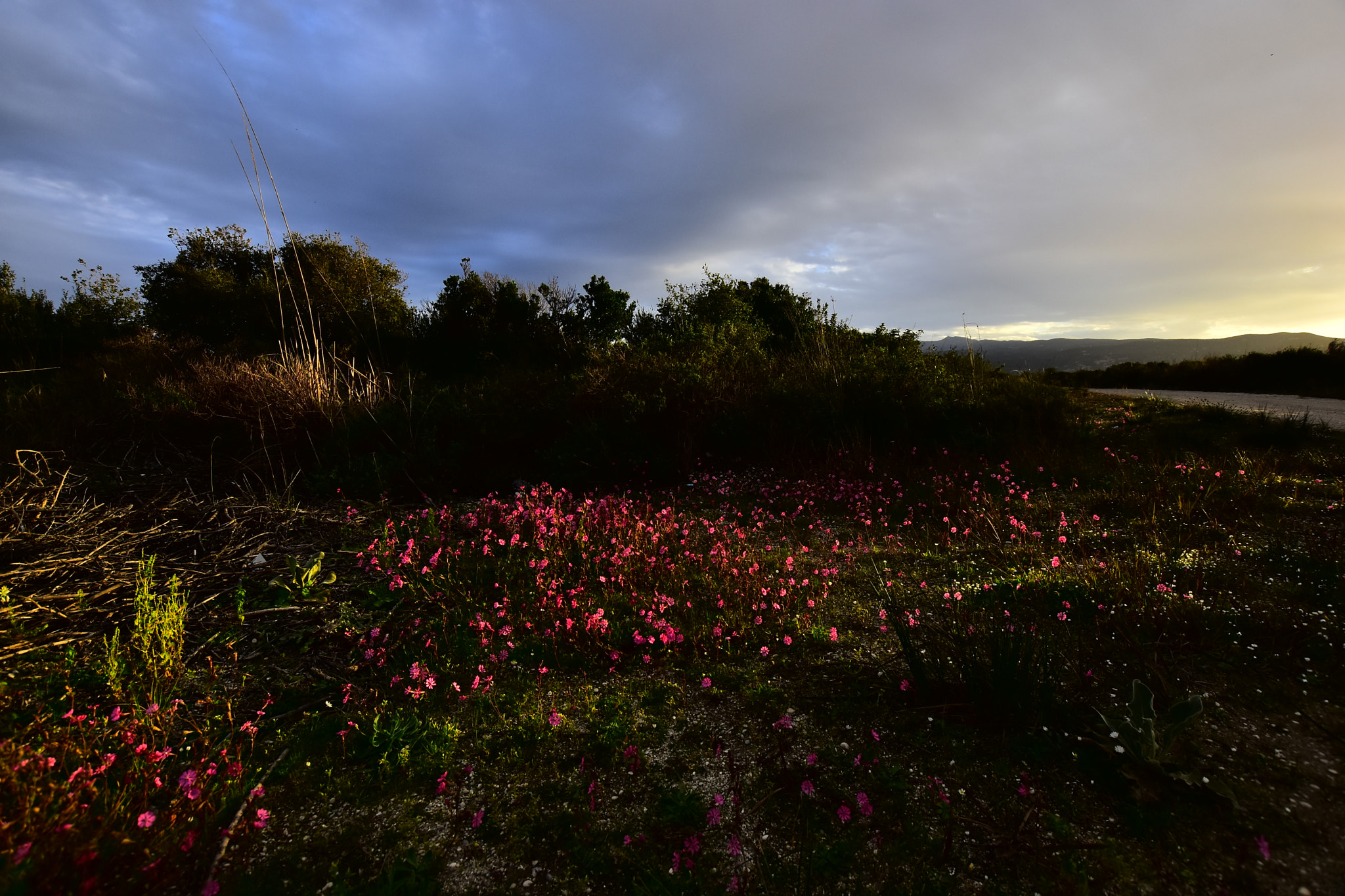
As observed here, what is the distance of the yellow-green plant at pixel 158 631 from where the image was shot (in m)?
2.69

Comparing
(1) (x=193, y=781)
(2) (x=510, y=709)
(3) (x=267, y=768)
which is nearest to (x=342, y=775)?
(3) (x=267, y=768)

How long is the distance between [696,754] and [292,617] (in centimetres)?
289

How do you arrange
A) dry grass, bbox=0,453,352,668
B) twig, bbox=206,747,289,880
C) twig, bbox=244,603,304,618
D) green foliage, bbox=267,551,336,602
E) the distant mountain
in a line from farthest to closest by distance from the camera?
the distant mountain → green foliage, bbox=267,551,336,602 → twig, bbox=244,603,304,618 → dry grass, bbox=0,453,352,668 → twig, bbox=206,747,289,880

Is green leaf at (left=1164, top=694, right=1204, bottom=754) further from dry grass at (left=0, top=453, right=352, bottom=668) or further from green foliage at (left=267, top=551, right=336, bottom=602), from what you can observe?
dry grass at (left=0, top=453, right=352, bottom=668)

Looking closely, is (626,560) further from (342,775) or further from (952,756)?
(952,756)

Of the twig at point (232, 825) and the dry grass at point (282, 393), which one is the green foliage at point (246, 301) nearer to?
the dry grass at point (282, 393)

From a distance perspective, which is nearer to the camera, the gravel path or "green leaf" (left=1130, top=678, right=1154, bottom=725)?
"green leaf" (left=1130, top=678, right=1154, bottom=725)

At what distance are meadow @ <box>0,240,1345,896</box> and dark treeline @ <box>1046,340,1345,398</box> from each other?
11126 millimetres

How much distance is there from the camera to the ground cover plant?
197 cm

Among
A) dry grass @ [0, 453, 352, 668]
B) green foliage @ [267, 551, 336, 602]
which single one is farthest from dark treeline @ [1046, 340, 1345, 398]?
dry grass @ [0, 453, 352, 668]

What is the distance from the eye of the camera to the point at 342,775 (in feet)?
8.07

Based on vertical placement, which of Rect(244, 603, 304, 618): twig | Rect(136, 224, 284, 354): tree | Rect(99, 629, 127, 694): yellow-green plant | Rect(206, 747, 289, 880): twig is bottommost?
Rect(206, 747, 289, 880): twig

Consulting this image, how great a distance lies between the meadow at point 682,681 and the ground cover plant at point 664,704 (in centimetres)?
2

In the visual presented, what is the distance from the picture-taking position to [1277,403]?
11.8 meters
